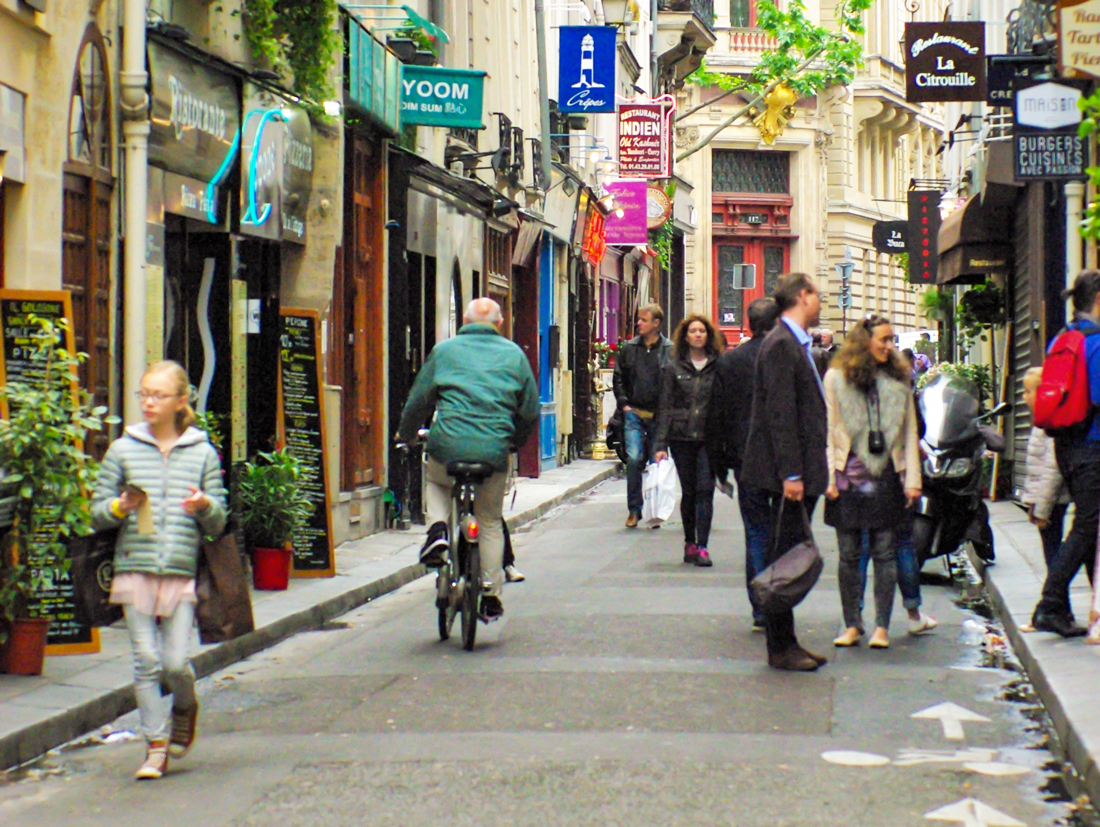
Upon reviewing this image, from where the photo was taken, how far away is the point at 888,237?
114 ft

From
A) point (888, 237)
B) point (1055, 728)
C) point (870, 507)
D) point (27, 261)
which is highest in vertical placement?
point (888, 237)

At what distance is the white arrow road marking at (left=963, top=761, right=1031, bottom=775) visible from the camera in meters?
6.37

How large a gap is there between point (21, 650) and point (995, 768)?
4217 mm

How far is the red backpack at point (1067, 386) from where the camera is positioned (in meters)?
8.69

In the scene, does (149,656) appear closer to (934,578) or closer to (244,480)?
(244,480)

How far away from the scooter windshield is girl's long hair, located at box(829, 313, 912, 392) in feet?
6.76

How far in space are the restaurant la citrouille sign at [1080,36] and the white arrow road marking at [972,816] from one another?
13.6ft

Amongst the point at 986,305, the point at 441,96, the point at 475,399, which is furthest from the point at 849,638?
the point at 986,305

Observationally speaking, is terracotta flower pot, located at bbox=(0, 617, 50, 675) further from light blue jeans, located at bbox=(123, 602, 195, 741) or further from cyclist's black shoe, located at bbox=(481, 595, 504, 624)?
cyclist's black shoe, located at bbox=(481, 595, 504, 624)

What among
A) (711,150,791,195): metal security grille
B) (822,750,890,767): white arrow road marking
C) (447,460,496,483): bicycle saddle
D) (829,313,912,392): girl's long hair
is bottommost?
(822,750,890,767): white arrow road marking

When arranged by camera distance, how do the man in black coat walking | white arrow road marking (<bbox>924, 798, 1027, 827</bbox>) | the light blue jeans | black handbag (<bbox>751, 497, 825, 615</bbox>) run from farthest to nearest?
the man in black coat walking
black handbag (<bbox>751, 497, 825, 615</bbox>)
the light blue jeans
white arrow road marking (<bbox>924, 798, 1027, 827</bbox>)

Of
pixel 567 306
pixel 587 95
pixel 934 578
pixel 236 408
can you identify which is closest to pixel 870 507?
pixel 934 578

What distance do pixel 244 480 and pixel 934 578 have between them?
15.5ft

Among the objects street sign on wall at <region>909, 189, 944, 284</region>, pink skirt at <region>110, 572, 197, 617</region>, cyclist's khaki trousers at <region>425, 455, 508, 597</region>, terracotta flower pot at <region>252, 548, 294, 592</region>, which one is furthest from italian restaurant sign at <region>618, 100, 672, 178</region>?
pink skirt at <region>110, 572, 197, 617</region>
